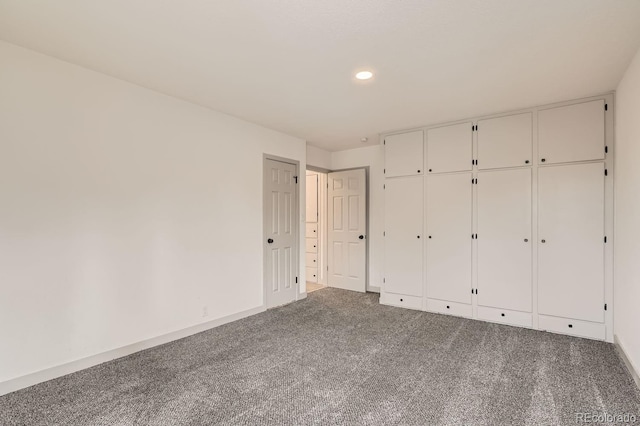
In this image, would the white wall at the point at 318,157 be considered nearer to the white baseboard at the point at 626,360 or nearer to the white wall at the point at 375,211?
the white wall at the point at 375,211

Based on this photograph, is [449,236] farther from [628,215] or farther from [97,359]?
[97,359]

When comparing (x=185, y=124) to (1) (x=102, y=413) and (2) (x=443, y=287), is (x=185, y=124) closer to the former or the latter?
(1) (x=102, y=413)

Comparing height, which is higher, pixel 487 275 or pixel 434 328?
pixel 487 275

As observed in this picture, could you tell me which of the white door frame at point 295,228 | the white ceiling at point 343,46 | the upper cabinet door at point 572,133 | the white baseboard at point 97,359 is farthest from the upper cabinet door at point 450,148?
the white baseboard at point 97,359

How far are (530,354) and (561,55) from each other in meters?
2.65

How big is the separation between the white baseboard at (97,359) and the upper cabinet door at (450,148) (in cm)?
344

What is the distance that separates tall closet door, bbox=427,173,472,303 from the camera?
4.05 metres

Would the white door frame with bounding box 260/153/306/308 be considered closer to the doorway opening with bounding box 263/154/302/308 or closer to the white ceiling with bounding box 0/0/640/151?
→ the doorway opening with bounding box 263/154/302/308

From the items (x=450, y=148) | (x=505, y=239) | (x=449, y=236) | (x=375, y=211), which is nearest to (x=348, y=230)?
(x=375, y=211)

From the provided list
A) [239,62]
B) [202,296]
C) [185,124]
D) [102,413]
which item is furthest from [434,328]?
[185,124]

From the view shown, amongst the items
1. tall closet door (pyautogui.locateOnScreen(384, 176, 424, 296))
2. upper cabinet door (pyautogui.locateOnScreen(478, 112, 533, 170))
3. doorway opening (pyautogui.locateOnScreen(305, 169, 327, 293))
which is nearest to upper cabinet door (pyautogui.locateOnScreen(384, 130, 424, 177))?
tall closet door (pyautogui.locateOnScreen(384, 176, 424, 296))

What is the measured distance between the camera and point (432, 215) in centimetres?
431

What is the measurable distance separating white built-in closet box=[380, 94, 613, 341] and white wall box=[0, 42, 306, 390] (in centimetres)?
246

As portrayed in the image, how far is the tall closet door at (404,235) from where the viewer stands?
443cm
